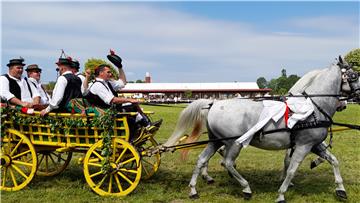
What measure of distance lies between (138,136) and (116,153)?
0.55 metres

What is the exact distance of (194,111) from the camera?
690 cm

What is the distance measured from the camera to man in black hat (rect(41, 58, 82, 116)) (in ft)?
21.9

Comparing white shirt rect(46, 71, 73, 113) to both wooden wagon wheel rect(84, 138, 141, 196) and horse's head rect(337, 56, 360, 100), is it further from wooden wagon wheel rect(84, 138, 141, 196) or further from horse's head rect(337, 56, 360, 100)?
horse's head rect(337, 56, 360, 100)

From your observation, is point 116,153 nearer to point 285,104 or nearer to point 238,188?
point 238,188

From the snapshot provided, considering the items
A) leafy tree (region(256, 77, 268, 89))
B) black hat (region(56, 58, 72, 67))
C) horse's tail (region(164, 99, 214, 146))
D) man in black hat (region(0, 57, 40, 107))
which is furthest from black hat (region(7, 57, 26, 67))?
leafy tree (region(256, 77, 268, 89))

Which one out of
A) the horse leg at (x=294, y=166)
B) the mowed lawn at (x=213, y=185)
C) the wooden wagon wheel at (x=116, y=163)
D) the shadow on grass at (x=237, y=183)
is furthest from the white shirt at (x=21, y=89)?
the horse leg at (x=294, y=166)

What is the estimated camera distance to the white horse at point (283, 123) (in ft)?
20.5

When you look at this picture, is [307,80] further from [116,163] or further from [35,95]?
[35,95]

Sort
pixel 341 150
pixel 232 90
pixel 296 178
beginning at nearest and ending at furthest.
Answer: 1. pixel 296 178
2. pixel 341 150
3. pixel 232 90

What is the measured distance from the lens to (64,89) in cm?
675

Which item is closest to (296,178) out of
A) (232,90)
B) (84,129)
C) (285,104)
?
(285,104)

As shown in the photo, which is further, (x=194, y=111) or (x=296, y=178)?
(x=296, y=178)

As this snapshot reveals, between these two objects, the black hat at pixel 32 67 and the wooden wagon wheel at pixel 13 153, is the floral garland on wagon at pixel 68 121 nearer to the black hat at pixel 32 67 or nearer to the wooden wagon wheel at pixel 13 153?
the wooden wagon wheel at pixel 13 153

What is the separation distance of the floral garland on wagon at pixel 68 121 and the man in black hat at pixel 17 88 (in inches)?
7.8
